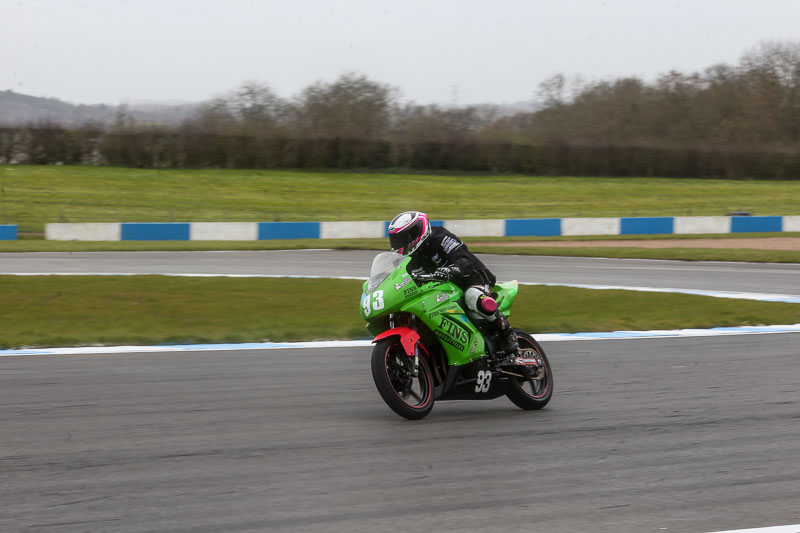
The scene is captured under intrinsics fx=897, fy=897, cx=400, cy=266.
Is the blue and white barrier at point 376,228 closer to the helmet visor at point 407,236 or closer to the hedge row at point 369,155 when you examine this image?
the hedge row at point 369,155

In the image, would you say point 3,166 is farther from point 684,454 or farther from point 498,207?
point 684,454

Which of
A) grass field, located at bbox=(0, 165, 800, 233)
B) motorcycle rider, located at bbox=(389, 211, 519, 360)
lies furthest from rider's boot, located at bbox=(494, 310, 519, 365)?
grass field, located at bbox=(0, 165, 800, 233)

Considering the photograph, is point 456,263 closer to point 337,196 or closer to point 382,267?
point 382,267

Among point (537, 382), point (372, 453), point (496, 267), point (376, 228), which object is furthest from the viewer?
point (376, 228)

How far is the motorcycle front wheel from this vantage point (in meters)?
5.59

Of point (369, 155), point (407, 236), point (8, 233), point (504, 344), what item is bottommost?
point (8, 233)

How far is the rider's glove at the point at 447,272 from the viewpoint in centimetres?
583

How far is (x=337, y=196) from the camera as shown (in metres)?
39.1

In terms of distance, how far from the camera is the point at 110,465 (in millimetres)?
4688

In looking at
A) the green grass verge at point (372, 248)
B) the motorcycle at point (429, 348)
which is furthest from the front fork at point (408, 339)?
the green grass verge at point (372, 248)

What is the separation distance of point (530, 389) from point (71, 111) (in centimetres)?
3983

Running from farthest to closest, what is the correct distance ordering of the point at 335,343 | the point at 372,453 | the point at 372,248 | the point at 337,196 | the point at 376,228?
the point at 337,196 < the point at 376,228 < the point at 372,248 < the point at 335,343 < the point at 372,453

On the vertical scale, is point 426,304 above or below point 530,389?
above

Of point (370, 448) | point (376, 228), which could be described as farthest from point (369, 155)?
point (370, 448)
